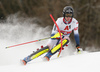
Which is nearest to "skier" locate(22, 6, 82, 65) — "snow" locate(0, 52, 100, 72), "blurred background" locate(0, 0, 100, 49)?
"snow" locate(0, 52, 100, 72)

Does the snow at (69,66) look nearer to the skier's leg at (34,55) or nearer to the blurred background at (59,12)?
the skier's leg at (34,55)

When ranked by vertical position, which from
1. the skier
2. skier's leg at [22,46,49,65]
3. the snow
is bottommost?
the snow

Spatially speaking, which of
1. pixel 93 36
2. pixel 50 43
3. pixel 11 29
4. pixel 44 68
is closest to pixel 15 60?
pixel 50 43

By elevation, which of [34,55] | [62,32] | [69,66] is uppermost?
[62,32]

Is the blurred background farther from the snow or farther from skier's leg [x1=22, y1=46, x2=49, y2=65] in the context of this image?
the snow

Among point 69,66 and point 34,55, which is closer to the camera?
point 69,66

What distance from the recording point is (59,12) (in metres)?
15.1

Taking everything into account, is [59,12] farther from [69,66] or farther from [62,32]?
[69,66]

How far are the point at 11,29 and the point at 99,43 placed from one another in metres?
8.87

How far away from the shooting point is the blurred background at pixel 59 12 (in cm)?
1497

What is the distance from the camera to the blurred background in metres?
15.0

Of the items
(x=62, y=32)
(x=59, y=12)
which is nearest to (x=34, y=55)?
(x=62, y=32)

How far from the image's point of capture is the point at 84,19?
15391 mm

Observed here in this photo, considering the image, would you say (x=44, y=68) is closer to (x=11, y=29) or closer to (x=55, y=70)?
(x=55, y=70)
